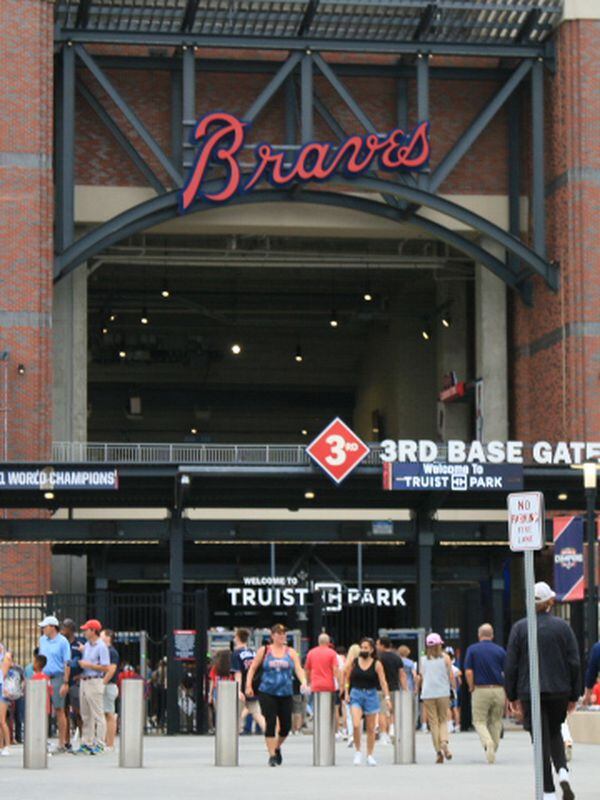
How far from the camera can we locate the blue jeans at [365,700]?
25.8m

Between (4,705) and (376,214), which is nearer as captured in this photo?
(4,705)

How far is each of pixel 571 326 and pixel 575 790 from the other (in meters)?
33.3

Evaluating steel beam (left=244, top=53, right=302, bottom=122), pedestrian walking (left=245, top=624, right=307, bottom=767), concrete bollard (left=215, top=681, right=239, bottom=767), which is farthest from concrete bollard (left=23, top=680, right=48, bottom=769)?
steel beam (left=244, top=53, right=302, bottom=122)

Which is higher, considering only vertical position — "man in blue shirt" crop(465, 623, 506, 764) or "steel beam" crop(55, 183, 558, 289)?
"steel beam" crop(55, 183, 558, 289)

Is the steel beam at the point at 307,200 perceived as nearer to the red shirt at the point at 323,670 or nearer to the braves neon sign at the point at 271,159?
the braves neon sign at the point at 271,159

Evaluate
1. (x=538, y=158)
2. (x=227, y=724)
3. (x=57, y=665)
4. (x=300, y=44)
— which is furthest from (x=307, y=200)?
(x=227, y=724)

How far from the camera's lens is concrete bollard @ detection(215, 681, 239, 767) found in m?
23.3

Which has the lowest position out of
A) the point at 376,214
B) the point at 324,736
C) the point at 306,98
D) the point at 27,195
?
the point at 324,736

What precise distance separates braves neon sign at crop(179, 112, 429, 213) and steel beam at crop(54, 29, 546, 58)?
2032 millimetres

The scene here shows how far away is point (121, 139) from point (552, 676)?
122 ft

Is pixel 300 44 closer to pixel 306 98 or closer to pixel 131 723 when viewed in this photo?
pixel 306 98

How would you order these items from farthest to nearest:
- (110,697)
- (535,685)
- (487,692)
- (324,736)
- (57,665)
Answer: (110,697), (57,665), (487,692), (324,736), (535,685)

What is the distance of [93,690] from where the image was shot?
28.0 m

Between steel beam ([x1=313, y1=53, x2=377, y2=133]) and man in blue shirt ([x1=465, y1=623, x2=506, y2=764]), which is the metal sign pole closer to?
man in blue shirt ([x1=465, y1=623, x2=506, y2=764])
